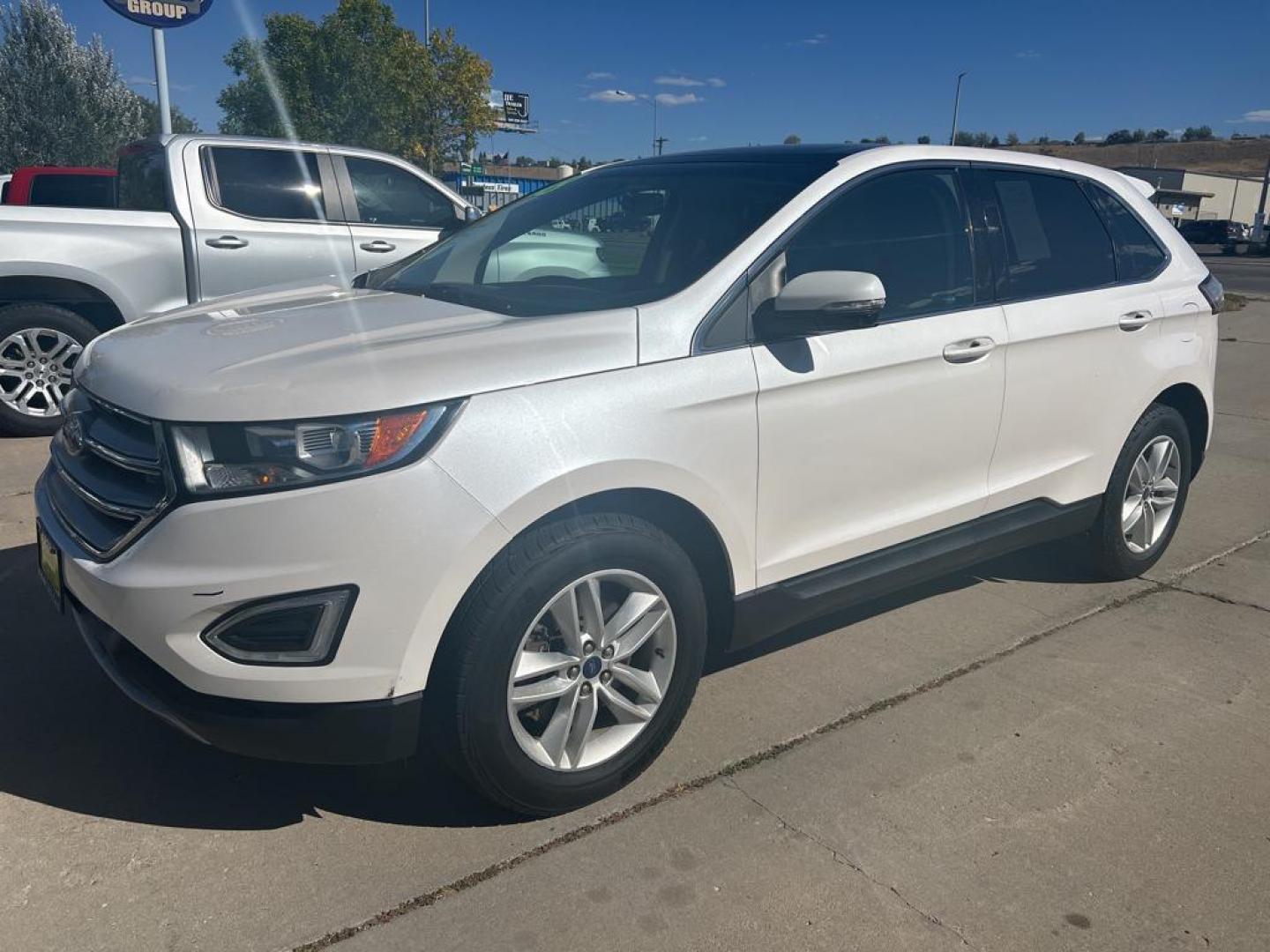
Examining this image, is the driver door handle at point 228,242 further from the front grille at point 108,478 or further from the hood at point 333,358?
the front grille at point 108,478

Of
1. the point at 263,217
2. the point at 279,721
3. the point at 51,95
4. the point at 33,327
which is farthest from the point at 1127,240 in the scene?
the point at 51,95

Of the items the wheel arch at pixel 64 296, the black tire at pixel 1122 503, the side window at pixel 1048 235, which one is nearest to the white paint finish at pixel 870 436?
the side window at pixel 1048 235

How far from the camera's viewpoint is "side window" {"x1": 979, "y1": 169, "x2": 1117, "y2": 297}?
365cm

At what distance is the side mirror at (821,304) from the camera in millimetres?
2721

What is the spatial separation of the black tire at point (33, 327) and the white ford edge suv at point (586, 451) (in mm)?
3523

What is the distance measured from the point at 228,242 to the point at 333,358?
4730 millimetres

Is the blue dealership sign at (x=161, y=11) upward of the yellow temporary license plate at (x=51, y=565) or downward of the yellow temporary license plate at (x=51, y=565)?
upward

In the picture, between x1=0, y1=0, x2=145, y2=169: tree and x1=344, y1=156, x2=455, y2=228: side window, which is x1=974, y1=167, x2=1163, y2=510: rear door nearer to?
x1=344, y1=156, x2=455, y2=228: side window

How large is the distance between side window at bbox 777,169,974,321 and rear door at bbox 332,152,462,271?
14.0 ft

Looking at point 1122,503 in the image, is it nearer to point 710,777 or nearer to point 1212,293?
point 1212,293

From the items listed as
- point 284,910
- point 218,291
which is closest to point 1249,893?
point 284,910

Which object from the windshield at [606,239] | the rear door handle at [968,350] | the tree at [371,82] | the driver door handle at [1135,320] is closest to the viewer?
the windshield at [606,239]

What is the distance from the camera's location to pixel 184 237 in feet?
21.0

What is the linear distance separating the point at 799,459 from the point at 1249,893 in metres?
1.55
